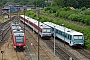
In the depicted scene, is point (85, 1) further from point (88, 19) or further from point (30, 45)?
point (30, 45)

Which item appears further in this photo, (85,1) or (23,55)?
(85,1)

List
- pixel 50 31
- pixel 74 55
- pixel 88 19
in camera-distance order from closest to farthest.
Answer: pixel 74 55 → pixel 50 31 → pixel 88 19

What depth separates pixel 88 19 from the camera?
56.7 m

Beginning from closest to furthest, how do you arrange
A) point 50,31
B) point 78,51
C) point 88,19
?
1. point 78,51
2. point 50,31
3. point 88,19

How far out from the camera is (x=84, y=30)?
45.3m

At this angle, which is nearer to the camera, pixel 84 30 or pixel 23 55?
pixel 23 55

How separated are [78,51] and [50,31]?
11749 millimetres

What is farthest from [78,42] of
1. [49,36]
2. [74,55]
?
[49,36]

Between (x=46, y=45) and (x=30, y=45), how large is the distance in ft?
9.24

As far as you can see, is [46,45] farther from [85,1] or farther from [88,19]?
[85,1]

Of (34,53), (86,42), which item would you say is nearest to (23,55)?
(34,53)

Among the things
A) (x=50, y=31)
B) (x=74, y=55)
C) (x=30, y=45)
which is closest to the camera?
(x=74, y=55)

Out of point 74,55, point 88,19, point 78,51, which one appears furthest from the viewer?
point 88,19

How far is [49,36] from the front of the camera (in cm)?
4969
